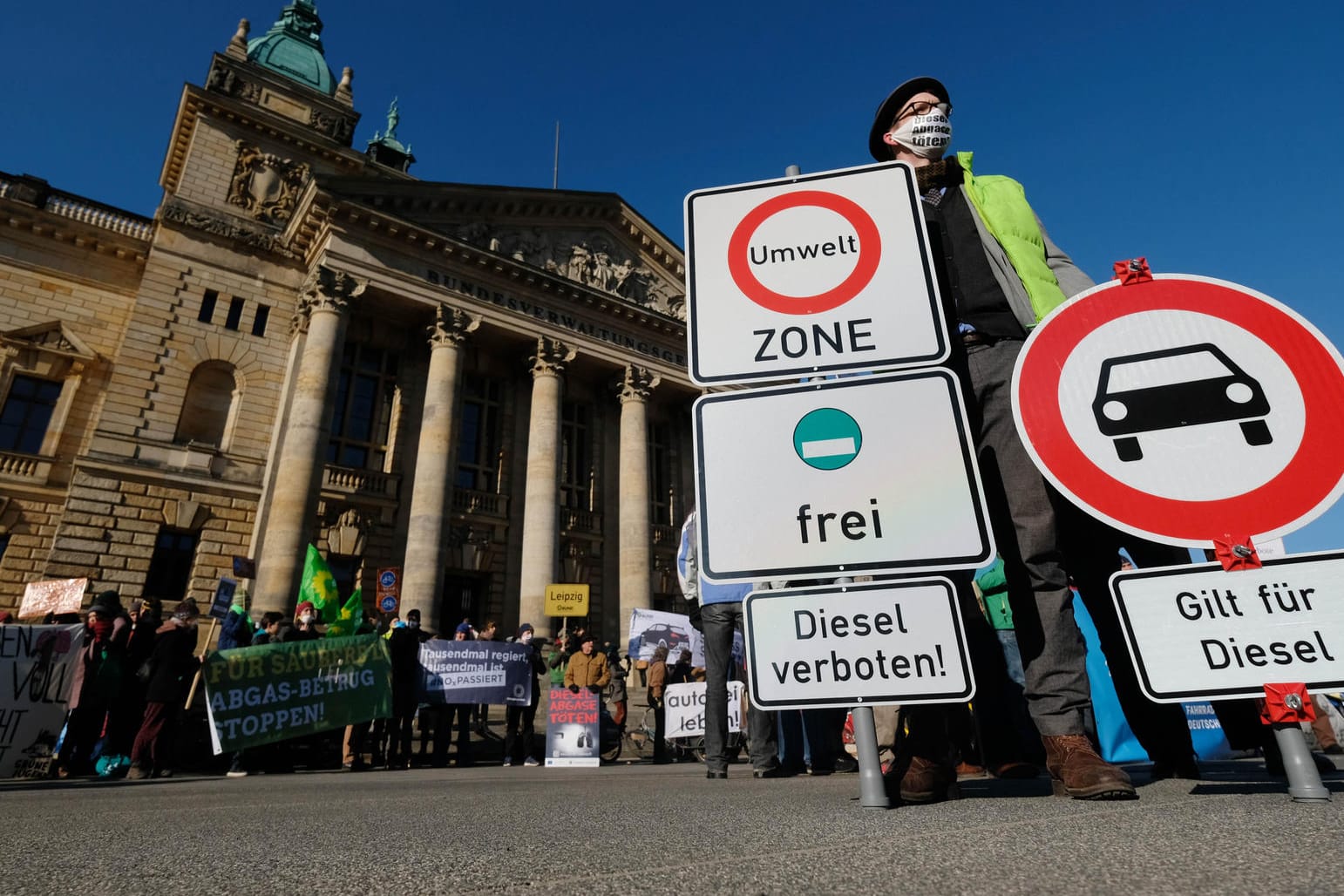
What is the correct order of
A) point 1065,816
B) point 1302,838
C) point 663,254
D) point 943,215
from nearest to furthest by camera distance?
point 1302,838 → point 1065,816 → point 943,215 → point 663,254

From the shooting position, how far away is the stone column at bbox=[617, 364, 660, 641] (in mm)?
20547

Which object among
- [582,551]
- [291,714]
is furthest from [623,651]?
[291,714]

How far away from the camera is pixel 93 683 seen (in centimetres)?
692

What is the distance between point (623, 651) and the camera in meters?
20.3

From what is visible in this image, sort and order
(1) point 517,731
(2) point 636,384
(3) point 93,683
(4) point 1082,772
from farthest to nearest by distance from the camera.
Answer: (2) point 636,384, (1) point 517,731, (3) point 93,683, (4) point 1082,772

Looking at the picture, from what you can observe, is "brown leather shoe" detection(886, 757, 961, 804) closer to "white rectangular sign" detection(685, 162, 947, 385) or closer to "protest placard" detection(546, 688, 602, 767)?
"white rectangular sign" detection(685, 162, 947, 385)

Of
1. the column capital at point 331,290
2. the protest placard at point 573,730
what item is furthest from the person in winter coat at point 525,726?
the column capital at point 331,290

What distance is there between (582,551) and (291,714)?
14.3 metres

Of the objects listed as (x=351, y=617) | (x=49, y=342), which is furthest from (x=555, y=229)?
(x=351, y=617)

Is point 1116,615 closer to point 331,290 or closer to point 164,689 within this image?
point 164,689

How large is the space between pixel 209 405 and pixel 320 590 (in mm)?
8456

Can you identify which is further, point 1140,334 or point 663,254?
point 663,254

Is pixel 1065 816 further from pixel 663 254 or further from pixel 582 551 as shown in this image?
pixel 663 254

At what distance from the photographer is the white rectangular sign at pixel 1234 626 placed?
169cm
